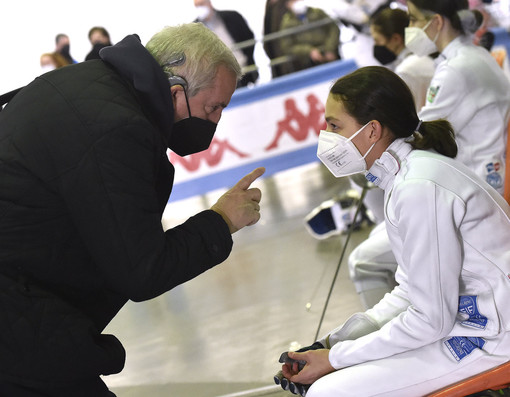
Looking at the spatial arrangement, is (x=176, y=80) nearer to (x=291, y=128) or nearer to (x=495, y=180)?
(x=495, y=180)

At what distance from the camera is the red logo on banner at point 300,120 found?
24.6ft

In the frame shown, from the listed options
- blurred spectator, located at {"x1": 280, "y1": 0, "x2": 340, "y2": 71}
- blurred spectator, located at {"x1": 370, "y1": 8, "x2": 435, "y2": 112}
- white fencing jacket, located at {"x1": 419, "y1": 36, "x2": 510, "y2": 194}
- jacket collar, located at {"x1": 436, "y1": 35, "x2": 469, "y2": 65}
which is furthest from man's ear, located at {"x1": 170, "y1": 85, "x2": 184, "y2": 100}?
blurred spectator, located at {"x1": 280, "y1": 0, "x2": 340, "y2": 71}

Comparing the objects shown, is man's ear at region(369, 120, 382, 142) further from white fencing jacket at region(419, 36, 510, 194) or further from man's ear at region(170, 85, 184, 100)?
white fencing jacket at region(419, 36, 510, 194)

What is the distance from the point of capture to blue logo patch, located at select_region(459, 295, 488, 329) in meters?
1.92

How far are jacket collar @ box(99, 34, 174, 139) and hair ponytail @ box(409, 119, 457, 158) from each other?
78 centimetres

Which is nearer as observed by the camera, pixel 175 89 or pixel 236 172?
pixel 175 89

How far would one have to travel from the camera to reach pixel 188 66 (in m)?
1.83

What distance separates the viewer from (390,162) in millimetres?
2082

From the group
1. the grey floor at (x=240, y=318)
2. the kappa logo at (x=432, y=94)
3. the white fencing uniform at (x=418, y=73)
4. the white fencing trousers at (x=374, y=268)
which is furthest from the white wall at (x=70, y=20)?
the white fencing trousers at (x=374, y=268)

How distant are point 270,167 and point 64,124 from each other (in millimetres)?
6062

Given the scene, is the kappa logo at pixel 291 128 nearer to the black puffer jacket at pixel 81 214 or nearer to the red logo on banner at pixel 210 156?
the red logo on banner at pixel 210 156

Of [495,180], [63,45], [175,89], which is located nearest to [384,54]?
[495,180]

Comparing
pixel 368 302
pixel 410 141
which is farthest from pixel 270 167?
pixel 410 141

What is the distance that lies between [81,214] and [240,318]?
2.62 metres
